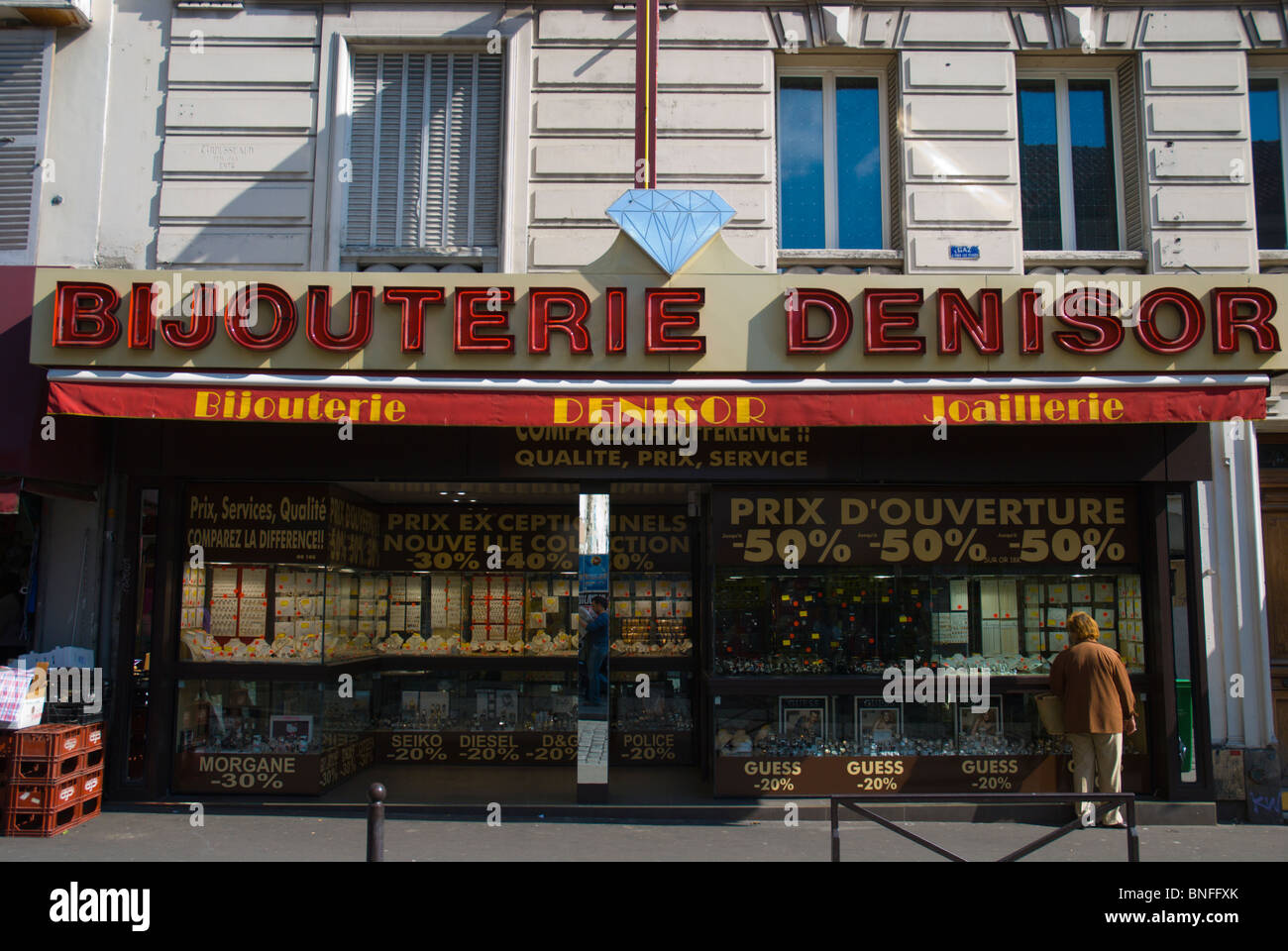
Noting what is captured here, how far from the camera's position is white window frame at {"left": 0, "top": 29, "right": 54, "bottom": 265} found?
9.48 metres

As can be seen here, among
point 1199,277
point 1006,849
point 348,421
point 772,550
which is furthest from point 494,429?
point 1199,277

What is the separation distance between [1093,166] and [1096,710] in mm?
5710

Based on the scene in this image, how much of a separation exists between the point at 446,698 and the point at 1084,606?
698 centimetres

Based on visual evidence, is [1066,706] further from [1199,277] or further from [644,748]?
[644,748]

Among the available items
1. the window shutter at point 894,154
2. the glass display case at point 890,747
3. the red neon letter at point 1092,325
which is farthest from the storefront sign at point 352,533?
the red neon letter at point 1092,325

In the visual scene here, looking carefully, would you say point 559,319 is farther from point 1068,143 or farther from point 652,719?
point 1068,143

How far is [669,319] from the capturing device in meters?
8.26

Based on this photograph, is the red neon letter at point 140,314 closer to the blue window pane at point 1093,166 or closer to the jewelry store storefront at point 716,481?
the jewelry store storefront at point 716,481

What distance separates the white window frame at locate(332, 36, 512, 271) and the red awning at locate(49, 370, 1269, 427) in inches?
82.9

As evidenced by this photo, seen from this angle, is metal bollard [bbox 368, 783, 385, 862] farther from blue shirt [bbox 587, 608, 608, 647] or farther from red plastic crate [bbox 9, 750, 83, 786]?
red plastic crate [bbox 9, 750, 83, 786]

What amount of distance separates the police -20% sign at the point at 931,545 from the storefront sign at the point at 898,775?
6.18 feet

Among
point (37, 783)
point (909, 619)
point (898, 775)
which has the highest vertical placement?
point (909, 619)

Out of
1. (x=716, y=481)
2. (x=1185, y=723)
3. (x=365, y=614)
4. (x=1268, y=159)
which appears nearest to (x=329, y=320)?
(x=716, y=481)

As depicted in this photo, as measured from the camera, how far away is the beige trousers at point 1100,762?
27.0 ft
